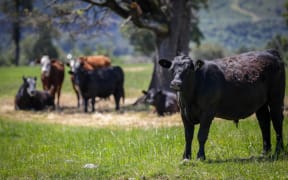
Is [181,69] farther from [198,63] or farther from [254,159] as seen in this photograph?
[254,159]

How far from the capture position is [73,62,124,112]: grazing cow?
21992 millimetres

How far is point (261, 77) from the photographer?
9.22 metres

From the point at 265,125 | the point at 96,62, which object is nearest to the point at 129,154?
the point at 265,125

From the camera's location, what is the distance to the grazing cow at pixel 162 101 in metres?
19.6

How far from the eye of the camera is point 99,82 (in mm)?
22422

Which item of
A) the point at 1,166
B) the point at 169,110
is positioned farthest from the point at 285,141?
the point at 169,110

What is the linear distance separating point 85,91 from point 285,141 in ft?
42.3

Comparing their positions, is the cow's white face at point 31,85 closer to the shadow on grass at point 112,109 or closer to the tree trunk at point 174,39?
the shadow on grass at point 112,109

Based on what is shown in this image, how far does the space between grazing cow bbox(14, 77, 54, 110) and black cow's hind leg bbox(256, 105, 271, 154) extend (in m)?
13.7

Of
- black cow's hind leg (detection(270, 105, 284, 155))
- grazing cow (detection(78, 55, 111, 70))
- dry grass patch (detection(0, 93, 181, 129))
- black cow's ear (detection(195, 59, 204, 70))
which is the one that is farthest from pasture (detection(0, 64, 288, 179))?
grazing cow (detection(78, 55, 111, 70))

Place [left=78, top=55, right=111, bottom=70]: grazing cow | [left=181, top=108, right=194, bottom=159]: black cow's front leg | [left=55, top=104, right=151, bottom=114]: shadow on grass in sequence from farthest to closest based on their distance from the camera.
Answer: [left=78, top=55, right=111, bottom=70]: grazing cow, [left=55, top=104, right=151, bottom=114]: shadow on grass, [left=181, top=108, right=194, bottom=159]: black cow's front leg

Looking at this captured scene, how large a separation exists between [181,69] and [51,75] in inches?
671

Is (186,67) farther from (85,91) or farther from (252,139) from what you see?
(85,91)

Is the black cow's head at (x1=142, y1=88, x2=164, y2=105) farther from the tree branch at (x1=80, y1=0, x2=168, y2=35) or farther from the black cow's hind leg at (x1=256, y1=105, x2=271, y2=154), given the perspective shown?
the black cow's hind leg at (x1=256, y1=105, x2=271, y2=154)
